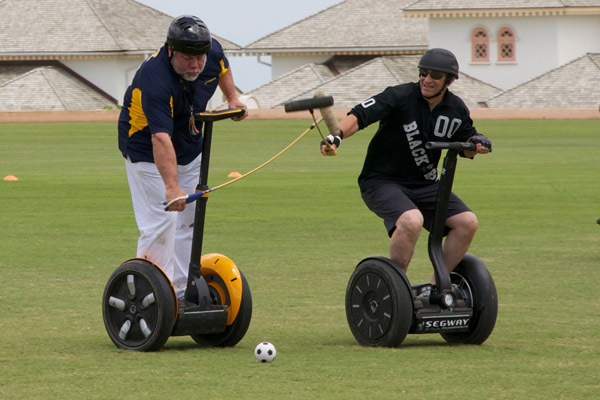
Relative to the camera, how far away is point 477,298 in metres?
8.28

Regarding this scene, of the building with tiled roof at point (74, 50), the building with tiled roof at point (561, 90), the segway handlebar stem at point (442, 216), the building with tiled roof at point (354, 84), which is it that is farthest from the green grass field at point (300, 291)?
the building with tiled roof at point (74, 50)

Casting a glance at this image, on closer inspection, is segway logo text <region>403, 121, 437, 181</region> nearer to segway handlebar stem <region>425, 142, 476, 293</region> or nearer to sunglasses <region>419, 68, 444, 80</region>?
segway handlebar stem <region>425, 142, 476, 293</region>

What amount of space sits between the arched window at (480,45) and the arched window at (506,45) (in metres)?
0.76

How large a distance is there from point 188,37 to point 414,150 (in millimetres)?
1676

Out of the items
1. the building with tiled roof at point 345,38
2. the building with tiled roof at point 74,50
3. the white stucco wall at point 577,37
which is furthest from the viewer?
the building with tiled roof at point 345,38

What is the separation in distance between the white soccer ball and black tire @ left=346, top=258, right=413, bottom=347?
0.79 meters

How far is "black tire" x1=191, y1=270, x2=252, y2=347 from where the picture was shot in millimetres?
8195

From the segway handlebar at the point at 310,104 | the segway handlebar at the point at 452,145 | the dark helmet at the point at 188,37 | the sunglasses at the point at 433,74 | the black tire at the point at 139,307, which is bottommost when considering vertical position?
the black tire at the point at 139,307

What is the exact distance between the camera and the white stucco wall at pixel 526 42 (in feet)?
260

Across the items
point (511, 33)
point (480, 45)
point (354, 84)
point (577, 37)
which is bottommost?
point (354, 84)

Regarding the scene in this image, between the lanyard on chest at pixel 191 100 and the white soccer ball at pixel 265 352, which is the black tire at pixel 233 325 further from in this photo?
the lanyard on chest at pixel 191 100

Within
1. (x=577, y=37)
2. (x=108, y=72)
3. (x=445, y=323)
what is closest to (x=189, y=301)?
(x=445, y=323)

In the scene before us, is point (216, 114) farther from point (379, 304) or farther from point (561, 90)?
point (561, 90)

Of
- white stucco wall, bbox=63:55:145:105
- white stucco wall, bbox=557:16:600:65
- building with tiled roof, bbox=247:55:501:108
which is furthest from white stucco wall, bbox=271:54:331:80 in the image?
white stucco wall, bbox=557:16:600:65
